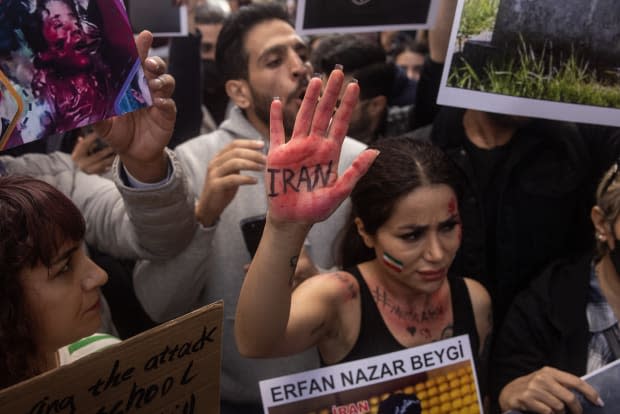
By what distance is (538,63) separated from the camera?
1382 mm

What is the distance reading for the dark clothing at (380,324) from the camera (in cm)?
135

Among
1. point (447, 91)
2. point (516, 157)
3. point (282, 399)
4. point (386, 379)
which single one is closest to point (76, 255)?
point (282, 399)

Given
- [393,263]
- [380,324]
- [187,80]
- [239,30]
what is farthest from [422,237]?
[187,80]

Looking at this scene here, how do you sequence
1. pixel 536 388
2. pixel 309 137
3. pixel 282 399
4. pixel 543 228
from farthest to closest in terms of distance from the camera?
pixel 543 228 → pixel 536 388 → pixel 282 399 → pixel 309 137

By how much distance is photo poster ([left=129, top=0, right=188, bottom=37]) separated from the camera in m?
1.69

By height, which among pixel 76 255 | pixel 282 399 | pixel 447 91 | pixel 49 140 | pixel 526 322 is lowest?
pixel 526 322

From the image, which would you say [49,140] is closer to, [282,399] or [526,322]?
[282,399]

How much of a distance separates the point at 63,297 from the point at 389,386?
580 millimetres

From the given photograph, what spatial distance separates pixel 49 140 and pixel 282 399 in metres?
1.21

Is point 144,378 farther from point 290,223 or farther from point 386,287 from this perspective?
point 386,287

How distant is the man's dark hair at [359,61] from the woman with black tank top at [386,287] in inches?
39.7

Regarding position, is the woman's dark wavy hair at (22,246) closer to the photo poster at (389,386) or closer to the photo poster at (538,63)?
the photo poster at (389,386)

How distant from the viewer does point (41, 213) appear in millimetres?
979

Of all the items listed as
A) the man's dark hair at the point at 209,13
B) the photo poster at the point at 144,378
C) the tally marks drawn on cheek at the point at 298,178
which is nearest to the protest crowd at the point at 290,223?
the tally marks drawn on cheek at the point at 298,178
